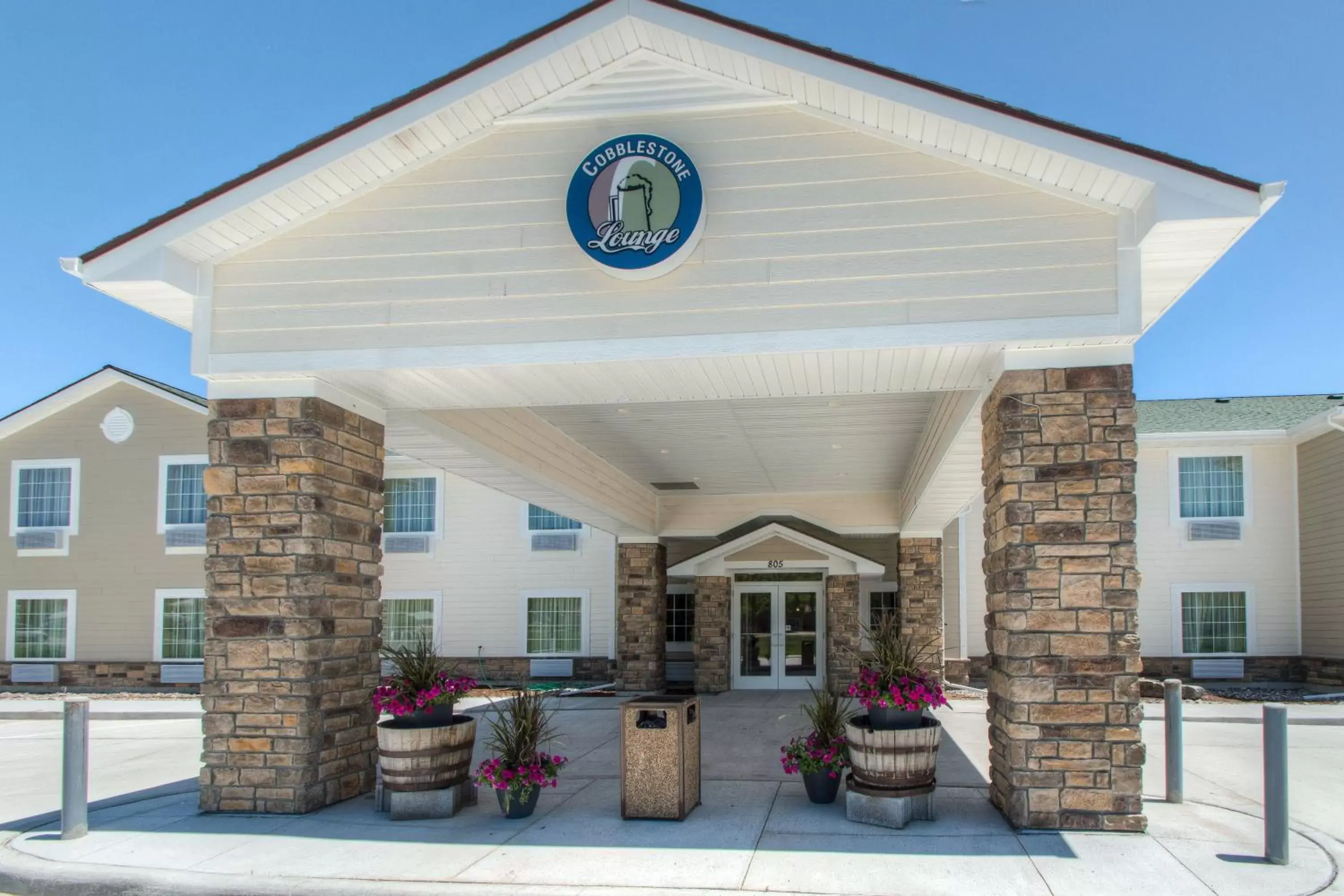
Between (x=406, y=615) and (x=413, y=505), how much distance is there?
7.52 feet

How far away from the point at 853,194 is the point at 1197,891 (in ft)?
15.3

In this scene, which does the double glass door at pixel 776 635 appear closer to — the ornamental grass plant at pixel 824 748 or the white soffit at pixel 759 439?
the white soffit at pixel 759 439

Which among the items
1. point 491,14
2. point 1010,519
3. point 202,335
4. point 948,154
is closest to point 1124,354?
point 1010,519

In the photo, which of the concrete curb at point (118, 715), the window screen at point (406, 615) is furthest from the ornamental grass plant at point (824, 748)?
the window screen at point (406, 615)

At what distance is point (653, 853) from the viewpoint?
696 cm

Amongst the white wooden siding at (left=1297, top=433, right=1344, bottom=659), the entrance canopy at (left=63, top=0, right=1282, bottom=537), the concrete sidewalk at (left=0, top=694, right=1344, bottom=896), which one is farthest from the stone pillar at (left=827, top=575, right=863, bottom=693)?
the entrance canopy at (left=63, top=0, right=1282, bottom=537)

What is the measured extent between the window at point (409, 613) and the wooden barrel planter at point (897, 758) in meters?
16.2

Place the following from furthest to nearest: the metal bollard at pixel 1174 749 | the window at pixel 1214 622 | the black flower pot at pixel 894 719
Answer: the window at pixel 1214 622 → the metal bollard at pixel 1174 749 → the black flower pot at pixel 894 719

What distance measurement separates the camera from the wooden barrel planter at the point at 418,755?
7852 millimetres

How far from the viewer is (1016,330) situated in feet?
23.4

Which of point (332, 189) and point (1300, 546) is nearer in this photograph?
point (332, 189)

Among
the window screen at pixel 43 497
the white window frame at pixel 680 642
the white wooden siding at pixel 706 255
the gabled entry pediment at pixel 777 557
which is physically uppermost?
the white wooden siding at pixel 706 255

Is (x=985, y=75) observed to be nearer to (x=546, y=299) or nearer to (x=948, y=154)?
(x=948, y=154)

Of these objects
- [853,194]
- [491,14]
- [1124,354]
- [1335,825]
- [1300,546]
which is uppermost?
[491,14]
